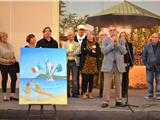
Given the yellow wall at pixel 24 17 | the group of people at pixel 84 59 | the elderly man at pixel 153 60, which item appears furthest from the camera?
the yellow wall at pixel 24 17

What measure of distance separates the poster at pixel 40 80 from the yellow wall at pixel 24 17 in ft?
16.8

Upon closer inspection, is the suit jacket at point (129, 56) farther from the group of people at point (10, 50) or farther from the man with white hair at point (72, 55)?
the group of people at point (10, 50)

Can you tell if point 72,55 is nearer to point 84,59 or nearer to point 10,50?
point 84,59

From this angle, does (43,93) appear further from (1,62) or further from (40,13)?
(40,13)

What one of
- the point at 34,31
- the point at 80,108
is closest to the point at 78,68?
the point at 80,108

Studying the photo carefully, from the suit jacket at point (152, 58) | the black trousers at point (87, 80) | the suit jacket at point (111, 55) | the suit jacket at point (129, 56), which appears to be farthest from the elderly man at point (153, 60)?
the suit jacket at point (111, 55)

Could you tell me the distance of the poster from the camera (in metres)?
8.64

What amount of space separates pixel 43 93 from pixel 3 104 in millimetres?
2140

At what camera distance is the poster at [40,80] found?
28.3 ft

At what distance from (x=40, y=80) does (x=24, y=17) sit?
216 inches

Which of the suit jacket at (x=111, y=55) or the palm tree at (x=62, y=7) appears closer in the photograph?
the suit jacket at (x=111, y=55)

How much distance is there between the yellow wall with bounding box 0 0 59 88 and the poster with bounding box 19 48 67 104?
5121mm

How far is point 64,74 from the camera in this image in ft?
28.6

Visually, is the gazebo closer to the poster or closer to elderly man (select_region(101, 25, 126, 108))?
elderly man (select_region(101, 25, 126, 108))
